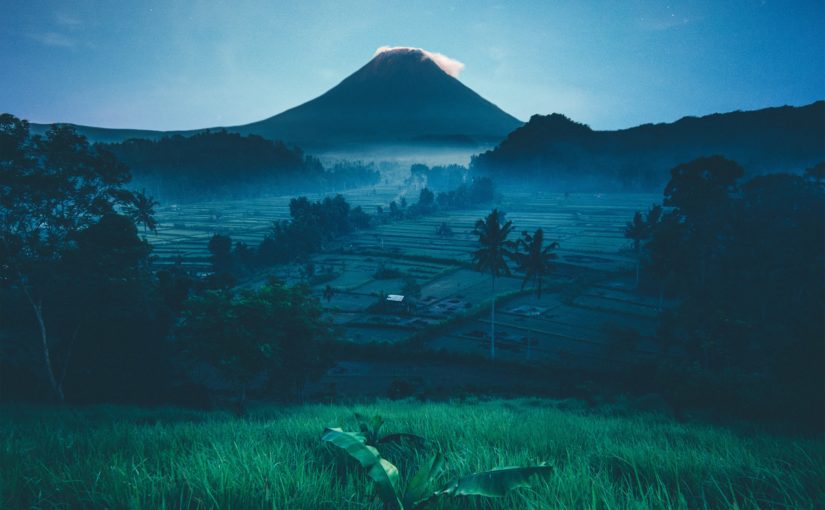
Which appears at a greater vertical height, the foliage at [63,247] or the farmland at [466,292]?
the foliage at [63,247]

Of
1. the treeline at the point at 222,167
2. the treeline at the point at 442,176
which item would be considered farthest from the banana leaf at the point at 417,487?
the treeline at the point at 222,167

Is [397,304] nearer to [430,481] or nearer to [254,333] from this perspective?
[254,333]

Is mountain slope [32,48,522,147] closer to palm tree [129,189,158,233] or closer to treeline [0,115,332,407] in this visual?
palm tree [129,189,158,233]

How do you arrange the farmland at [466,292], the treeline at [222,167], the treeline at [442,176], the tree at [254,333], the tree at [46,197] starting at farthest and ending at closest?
1. the treeline at [442,176]
2. the treeline at [222,167]
3. the farmland at [466,292]
4. the tree at [254,333]
5. the tree at [46,197]

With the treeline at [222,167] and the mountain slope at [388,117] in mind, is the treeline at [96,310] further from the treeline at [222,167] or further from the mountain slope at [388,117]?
the mountain slope at [388,117]

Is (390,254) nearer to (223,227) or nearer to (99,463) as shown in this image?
(223,227)

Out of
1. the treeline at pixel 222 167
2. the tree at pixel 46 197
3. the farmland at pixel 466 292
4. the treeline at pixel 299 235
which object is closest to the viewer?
the tree at pixel 46 197

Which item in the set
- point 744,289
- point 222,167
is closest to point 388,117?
point 222,167
